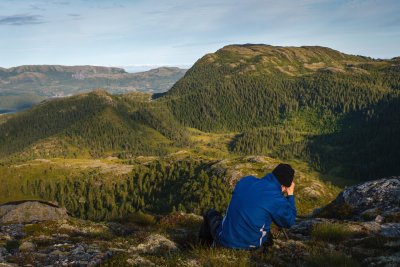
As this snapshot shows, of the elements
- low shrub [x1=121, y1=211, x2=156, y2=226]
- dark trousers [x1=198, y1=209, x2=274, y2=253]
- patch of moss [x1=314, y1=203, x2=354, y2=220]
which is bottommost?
low shrub [x1=121, y1=211, x2=156, y2=226]

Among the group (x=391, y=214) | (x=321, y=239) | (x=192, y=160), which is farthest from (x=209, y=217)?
(x=192, y=160)

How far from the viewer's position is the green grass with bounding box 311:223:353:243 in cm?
1166

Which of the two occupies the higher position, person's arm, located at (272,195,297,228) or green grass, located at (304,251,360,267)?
person's arm, located at (272,195,297,228)

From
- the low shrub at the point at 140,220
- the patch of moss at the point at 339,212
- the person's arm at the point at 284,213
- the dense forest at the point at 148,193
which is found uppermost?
the person's arm at the point at 284,213

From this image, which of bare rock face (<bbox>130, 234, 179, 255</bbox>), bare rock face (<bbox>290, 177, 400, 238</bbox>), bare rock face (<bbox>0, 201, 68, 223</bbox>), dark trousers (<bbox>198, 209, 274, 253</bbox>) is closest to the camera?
dark trousers (<bbox>198, 209, 274, 253</bbox>)

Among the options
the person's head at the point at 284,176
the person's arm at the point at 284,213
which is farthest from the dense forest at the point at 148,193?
the person's head at the point at 284,176

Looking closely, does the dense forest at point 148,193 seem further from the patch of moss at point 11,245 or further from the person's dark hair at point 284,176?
the person's dark hair at point 284,176

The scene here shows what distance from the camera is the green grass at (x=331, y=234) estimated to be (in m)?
11.7

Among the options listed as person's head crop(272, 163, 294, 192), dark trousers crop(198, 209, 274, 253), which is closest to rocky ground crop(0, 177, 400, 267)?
dark trousers crop(198, 209, 274, 253)

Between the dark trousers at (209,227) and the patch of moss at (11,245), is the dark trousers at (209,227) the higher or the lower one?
the higher one

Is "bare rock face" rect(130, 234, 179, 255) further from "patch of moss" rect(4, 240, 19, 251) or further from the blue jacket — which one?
"patch of moss" rect(4, 240, 19, 251)

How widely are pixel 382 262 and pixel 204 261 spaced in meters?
6.37

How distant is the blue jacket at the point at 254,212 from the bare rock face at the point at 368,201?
13249 millimetres

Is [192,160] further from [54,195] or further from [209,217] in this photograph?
[209,217]
